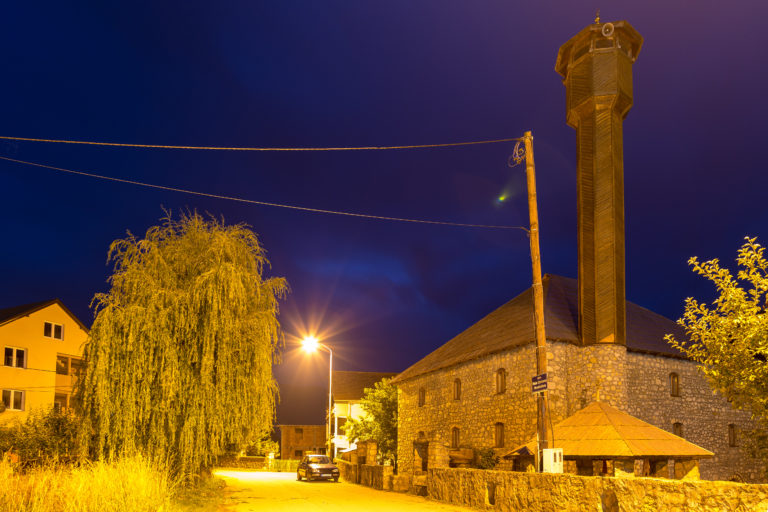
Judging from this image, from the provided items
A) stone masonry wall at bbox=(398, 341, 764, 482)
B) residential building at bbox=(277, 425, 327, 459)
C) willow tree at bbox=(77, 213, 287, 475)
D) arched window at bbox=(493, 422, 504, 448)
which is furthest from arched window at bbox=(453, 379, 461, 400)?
residential building at bbox=(277, 425, 327, 459)

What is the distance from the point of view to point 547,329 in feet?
93.9

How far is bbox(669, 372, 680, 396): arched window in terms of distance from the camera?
103ft

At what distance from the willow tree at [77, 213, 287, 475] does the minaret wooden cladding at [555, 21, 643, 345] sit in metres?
14.6

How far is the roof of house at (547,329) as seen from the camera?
2953 centimetres

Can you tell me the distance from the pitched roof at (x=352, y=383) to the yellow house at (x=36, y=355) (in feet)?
93.9

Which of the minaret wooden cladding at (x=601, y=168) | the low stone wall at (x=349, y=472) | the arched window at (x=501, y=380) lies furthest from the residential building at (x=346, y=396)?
the minaret wooden cladding at (x=601, y=168)

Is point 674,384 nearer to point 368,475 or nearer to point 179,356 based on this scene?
point 368,475

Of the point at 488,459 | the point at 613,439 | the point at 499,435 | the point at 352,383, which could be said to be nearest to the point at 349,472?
the point at 499,435

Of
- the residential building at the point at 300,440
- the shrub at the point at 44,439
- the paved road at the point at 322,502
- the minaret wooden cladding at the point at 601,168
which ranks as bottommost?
the residential building at the point at 300,440

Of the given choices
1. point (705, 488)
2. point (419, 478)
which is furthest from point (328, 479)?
point (705, 488)

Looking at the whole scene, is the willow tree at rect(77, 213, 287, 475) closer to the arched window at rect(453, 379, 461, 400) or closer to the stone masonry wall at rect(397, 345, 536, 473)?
the stone masonry wall at rect(397, 345, 536, 473)

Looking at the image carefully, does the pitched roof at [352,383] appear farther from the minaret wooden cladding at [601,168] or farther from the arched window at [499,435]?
the minaret wooden cladding at [601,168]

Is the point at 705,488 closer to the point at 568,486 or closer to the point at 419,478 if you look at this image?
the point at 568,486

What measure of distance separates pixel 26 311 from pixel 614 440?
38644 millimetres
